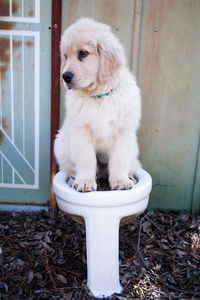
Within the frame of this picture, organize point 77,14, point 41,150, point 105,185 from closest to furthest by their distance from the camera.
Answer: point 105,185
point 77,14
point 41,150

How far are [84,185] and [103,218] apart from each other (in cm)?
22

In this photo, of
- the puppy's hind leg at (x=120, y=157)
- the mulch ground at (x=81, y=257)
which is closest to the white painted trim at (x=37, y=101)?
the mulch ground at (x=81, y=257)

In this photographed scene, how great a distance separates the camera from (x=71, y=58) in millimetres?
1663

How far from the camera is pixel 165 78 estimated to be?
247 centimetres

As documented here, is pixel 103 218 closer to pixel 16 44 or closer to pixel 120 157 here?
pixel 120 157

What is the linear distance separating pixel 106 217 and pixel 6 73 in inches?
66.3

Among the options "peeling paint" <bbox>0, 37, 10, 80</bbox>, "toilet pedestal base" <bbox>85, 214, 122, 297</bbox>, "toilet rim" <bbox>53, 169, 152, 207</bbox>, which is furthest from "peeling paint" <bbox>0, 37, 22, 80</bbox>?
"toilet pedestal base" <bbox>85, 214, 122, 297</bbox>

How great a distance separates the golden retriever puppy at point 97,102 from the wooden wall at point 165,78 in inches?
26.9

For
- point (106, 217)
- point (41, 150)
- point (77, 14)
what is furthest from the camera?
point (41, 150)

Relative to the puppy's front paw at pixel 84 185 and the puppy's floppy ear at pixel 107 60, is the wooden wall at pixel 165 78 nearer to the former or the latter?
the puppy's floppy ear at pixel 107 60

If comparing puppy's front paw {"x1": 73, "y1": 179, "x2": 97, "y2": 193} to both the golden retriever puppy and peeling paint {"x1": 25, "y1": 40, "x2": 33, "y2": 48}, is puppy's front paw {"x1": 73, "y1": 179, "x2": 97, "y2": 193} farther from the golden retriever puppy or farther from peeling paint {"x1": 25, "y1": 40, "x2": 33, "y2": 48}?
peeling paint {"x1": 25, "y1": 40, "x2": 33, "y2": 48}

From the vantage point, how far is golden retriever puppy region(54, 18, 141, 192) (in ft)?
5.36

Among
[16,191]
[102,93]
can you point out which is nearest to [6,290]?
[16,191]

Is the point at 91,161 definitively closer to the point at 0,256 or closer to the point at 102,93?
the point at 102,93
